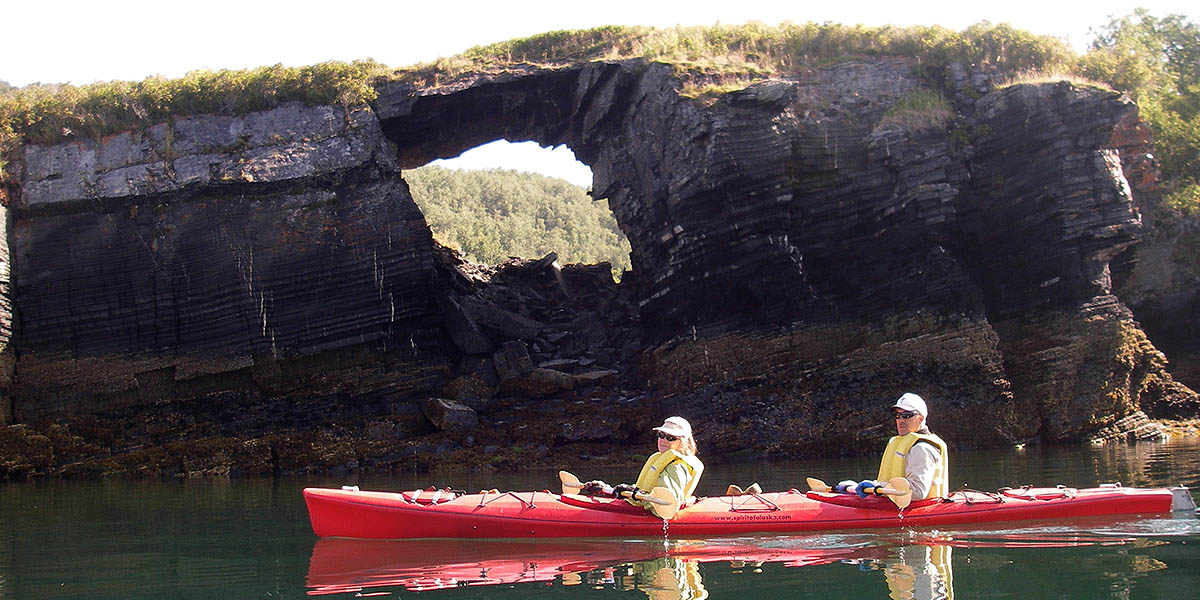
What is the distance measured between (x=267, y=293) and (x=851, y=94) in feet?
40.4

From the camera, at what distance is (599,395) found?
20234 mm

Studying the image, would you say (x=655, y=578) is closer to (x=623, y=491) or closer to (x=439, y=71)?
(x=623, y=491)

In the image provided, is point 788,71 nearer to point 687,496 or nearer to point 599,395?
point 599,395

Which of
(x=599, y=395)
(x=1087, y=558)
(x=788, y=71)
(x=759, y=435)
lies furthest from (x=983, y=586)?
(x=788, y=71)

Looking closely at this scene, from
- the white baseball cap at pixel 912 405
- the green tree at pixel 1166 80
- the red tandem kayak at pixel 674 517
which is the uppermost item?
the green tree at pixel 1166 80

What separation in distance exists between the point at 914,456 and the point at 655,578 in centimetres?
289

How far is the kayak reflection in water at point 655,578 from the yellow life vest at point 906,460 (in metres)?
2.24

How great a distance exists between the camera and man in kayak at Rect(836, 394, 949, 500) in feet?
27.0

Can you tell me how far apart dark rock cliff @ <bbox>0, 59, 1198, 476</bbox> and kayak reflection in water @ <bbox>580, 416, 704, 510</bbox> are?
28.8ft

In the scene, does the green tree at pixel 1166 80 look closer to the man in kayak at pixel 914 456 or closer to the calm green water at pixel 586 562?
the calm green water at pixel 586 562

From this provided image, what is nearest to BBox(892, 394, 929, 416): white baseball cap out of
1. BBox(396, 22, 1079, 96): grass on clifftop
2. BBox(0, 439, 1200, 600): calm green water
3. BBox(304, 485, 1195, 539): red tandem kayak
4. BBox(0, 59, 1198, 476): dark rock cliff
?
BBox(304, 485, 1195, 539): red tandem kayak

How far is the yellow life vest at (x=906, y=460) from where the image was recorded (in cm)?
834

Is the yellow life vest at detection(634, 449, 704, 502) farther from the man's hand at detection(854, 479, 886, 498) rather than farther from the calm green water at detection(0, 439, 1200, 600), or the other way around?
the man's hand at detection(854, 479, 886, 498)

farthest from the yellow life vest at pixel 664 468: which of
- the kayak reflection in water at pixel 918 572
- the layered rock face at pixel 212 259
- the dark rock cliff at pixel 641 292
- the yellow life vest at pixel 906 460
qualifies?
the layered rock face at pixel 212 259
